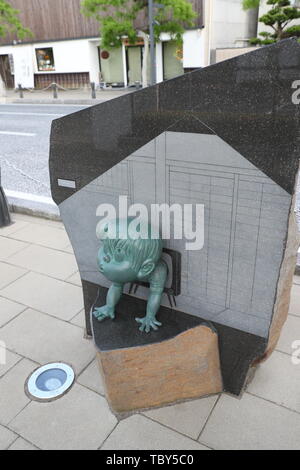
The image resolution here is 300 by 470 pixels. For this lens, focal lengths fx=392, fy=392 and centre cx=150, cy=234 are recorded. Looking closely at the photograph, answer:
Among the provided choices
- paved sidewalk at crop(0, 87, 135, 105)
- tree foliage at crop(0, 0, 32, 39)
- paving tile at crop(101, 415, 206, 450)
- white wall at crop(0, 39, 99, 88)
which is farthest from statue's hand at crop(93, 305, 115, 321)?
tree foliage at crop(0, 0, 32, 39)

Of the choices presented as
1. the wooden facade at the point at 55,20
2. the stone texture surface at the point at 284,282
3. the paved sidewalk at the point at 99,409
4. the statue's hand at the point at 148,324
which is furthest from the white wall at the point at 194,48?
the statue's hand at the point at 148,324

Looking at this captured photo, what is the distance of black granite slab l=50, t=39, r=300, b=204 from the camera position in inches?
77.9

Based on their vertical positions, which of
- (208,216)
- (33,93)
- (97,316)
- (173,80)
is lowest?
(33,93)

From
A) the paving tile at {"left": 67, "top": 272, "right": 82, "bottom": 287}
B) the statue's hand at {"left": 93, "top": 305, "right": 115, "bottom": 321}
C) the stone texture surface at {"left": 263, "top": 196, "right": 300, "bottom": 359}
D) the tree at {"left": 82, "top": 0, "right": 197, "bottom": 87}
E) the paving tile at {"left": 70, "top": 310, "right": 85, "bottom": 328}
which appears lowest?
the paving tile at {"left": 67, "top": 272, "right": 82, "bottom": 287}

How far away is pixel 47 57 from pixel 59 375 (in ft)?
82.5

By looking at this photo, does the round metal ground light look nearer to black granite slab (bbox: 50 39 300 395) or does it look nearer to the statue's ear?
black granite slab (bbox: 50 39 300 395)

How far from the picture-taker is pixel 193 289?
272cm

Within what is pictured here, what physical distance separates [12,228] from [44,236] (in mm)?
629

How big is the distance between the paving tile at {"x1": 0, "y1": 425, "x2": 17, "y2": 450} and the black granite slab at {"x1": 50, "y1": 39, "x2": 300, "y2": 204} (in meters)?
1.91

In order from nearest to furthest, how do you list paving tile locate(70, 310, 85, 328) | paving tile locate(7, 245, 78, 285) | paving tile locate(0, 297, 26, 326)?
paving tile locate(70, 310, 85, 328), paving tile locate(0, 297, 26, 326), paving tile locate(7, 245, 78, 285)

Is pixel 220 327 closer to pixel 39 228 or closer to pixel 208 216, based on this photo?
pixel 208 216

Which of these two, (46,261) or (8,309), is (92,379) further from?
(46,261)

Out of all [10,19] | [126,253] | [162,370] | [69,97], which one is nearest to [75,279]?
[162,370]
